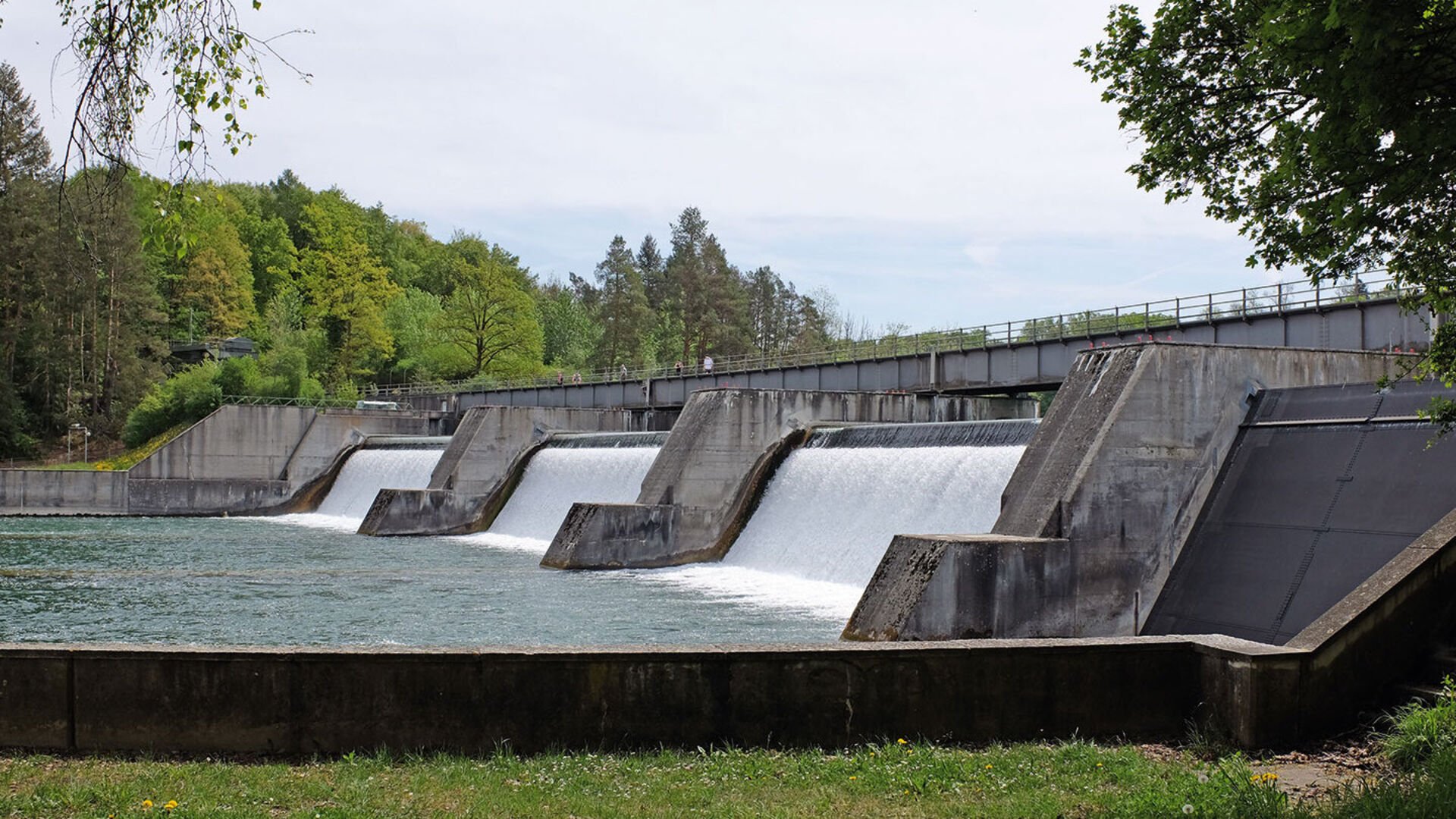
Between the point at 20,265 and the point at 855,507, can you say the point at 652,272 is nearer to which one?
the point at 20,265

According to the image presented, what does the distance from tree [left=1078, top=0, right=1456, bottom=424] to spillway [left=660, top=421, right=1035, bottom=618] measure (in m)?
11.7

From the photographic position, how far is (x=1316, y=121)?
6605mm

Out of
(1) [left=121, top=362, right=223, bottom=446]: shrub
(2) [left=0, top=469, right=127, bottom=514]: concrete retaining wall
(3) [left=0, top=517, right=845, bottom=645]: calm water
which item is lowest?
(3) [left=0, top=517, right=845, bottom=645]: calm water

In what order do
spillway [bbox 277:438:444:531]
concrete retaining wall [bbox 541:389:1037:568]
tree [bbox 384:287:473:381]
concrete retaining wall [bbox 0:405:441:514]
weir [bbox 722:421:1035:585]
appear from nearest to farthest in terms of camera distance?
weir [bbox 722:421:1035:585] → concrete retaining wall [bbox 541:389:1037:568] → spillway [bbox 277:438:444:531] → concrete retaining wall [bbox 0:405:441:514] → tree [bbox 384:287:473:381]

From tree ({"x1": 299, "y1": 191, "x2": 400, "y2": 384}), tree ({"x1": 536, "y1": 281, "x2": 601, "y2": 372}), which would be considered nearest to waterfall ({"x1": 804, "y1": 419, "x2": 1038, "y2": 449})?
tree ({"x1": 299, "y1": 191, "x2": 400, "y2": 384})

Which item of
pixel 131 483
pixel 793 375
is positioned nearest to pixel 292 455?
pixel 131 483

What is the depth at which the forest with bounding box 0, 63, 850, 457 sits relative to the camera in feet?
176

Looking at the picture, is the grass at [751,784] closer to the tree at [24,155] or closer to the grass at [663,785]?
the grass at [663,785]

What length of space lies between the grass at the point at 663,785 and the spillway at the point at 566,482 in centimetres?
2342

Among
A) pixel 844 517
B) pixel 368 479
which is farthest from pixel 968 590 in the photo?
pixel 368 479

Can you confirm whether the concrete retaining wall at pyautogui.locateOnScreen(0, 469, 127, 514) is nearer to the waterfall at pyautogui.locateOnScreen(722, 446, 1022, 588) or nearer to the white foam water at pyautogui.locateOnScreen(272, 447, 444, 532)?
the white foam water at pyautogui.locateOnScreen(272, 447, 444, 532)

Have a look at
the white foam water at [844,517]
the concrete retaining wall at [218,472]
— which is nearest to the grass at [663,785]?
the white foam water at [844,517]

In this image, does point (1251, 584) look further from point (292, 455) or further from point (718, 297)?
point (718, 297)

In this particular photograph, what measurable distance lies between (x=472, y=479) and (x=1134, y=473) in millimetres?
25139
